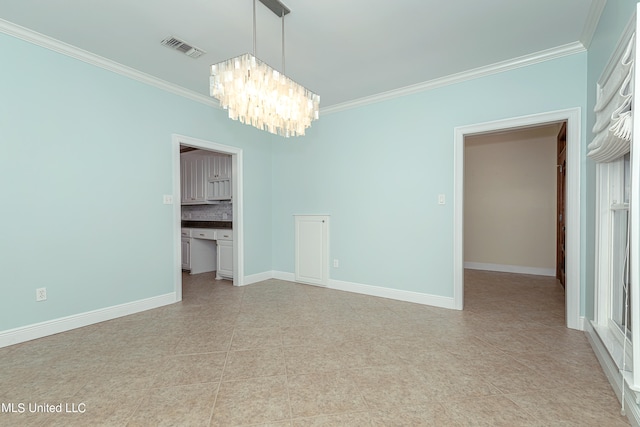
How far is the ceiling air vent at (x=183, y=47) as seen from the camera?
2.62 meters

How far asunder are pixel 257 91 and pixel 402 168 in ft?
7.33

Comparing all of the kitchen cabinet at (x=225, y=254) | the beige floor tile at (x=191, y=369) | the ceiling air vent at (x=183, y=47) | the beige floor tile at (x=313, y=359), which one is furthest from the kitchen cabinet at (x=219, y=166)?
the beige floor tile at (x=313, y=359)

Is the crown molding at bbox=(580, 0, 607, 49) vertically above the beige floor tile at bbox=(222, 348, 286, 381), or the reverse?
the crown molding at bbox=(580, 0, 607, 49)

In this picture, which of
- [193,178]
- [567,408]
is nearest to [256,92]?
[567,408]

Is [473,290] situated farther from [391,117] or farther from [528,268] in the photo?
[391,117]

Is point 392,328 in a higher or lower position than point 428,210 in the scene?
lower

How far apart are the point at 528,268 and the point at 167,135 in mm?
6309

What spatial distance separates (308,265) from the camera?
A: 14.6 ft

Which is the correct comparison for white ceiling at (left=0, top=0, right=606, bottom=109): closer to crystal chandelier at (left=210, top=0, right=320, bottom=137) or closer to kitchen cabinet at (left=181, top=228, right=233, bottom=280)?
crystal chandelier at (left=210, top=0, right=320, bottom=137)

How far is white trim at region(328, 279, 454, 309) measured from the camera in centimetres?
338

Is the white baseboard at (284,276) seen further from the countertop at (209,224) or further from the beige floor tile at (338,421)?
the beige floor tile at (338,421)

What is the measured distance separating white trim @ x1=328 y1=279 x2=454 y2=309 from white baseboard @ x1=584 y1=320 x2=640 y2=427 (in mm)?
1208

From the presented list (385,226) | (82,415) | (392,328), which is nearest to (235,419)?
(82,415)

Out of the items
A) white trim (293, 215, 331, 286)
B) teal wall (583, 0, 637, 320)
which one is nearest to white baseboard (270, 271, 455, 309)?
white trim (293, 215, 331, 286)
